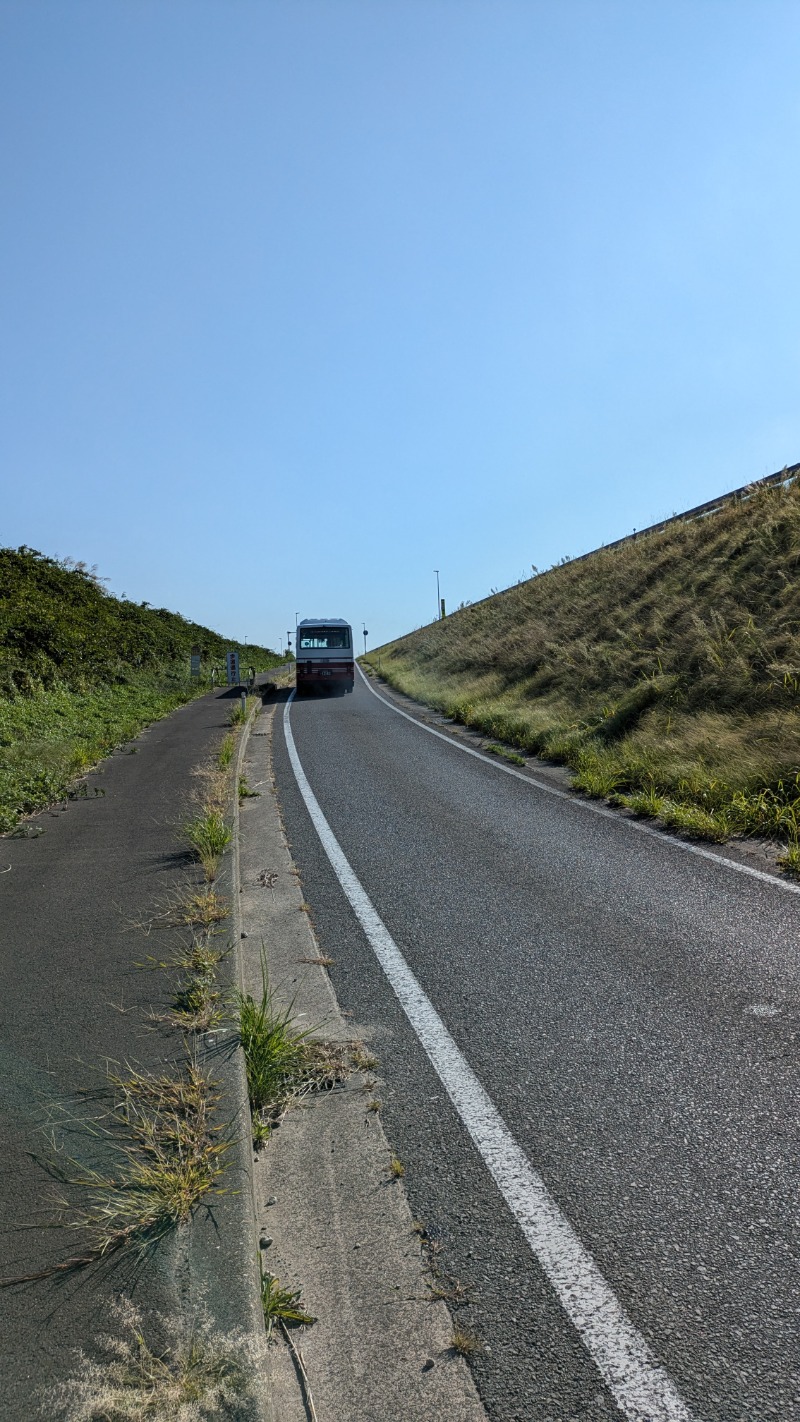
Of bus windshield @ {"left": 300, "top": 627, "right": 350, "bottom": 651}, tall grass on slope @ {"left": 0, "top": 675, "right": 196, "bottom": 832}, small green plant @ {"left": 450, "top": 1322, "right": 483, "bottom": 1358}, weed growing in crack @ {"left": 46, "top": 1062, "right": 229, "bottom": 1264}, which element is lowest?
small green plant @ {"left": 450, "top": 1322, "right": 483, "bottom": 1358}

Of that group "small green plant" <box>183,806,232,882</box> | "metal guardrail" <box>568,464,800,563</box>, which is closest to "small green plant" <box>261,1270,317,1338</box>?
"small green plant" <box>183,806,232,882</box>

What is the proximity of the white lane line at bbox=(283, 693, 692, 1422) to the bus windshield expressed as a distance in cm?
2488

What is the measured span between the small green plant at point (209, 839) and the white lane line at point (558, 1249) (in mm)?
2413

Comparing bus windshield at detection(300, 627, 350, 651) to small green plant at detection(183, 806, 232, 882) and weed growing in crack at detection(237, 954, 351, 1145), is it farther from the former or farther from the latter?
weed growing in crack at detection(237, 954, 351, 1145)

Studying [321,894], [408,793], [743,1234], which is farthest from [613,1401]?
[408,793]

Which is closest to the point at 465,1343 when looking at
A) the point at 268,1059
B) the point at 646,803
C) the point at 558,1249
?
the point at 558,1249

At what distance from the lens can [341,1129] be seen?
3.18 metres

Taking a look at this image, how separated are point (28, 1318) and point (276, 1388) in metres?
0.66

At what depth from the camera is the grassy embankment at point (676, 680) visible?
8.77 meters

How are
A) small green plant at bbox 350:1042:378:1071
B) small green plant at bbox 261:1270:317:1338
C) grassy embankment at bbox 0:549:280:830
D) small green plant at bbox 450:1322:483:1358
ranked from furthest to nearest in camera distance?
grassy embankment at bbox 0:549:280:830
small green plant at bbox 350:1042:378:1071
small green plant at bbox 261:1270:317:1338
small green plant at bbox 450:1322:483:1358

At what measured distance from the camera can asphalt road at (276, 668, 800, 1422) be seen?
2139 mm

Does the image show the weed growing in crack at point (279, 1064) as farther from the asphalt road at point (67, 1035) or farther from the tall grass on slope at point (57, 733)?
the tall grass on slope at point (57, 733)

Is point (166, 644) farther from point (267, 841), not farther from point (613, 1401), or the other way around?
point (613, 1401)

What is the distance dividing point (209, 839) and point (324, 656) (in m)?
22.0
